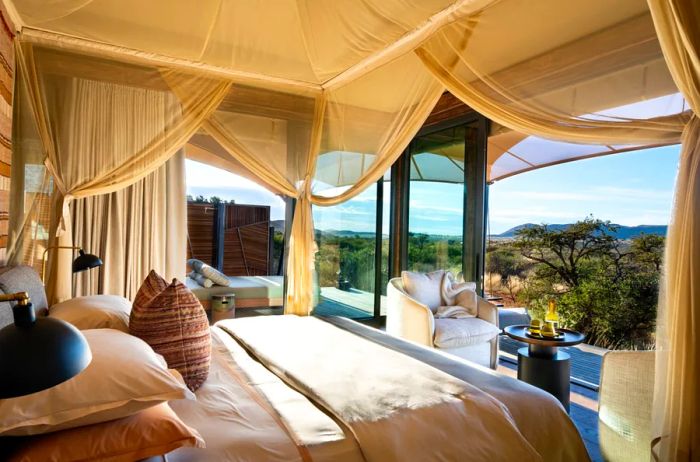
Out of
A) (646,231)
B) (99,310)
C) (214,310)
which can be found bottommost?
(214,310)

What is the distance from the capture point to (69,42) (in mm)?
3398

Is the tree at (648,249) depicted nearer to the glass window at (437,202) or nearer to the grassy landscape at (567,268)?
the grassy landscape at (567,268)

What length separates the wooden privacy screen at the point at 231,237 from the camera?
7.04m

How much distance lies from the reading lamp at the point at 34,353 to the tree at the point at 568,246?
5.60 meters

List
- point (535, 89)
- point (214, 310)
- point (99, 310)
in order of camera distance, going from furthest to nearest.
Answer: point (214, 310) < point (535, 89) < point (99, 310)

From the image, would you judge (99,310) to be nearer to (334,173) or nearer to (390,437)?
(390,437)

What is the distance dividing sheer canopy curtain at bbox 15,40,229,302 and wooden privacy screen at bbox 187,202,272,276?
3274 mm

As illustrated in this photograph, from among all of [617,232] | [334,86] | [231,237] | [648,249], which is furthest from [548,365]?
[231,237]

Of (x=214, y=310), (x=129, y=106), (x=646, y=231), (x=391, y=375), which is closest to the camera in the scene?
(x=391, y=375)

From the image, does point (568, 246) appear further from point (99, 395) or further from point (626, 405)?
point (99, 395)

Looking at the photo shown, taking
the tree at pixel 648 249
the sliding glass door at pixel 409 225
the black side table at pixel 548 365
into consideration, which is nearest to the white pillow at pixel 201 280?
the sliding glass door at pixel 409 225

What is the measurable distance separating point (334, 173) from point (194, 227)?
345cm

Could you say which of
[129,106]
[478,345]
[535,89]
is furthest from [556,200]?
[129,106]

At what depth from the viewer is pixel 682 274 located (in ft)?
5.79
